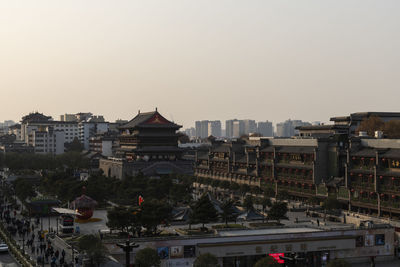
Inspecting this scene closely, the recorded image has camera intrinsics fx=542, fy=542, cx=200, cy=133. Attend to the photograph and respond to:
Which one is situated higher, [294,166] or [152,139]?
[152,139]

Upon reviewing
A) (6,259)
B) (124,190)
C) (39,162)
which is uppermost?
(39,162)

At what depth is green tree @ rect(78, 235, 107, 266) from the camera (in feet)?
133

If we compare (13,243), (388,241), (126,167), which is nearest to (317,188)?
(388,241)

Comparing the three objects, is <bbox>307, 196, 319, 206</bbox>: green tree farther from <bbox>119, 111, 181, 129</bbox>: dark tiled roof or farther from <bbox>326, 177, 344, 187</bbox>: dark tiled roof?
<bbox>119, 111, 181, 129</bbox>: dark tiled roof

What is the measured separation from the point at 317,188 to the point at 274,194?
6.85 metres

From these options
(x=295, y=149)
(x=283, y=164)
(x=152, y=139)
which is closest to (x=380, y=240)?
(x=295, y=149)

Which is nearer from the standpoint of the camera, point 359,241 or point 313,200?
point 359,241

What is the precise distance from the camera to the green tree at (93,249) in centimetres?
4053

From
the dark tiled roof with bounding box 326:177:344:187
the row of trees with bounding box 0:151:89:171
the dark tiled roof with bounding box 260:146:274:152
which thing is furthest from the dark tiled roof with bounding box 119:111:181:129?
the dark tiled roof with bounding box 326:177:344:187

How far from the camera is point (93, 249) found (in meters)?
40.8

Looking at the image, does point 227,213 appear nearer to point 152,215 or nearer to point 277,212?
point 277,212

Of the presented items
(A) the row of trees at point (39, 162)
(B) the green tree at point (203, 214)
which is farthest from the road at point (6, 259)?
(A) the row of trees at point (39, 162)

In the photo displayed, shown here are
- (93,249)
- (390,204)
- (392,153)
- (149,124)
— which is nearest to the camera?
(93,249)

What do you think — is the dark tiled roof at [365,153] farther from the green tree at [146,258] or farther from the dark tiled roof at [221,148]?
the green tree at [146,258]
